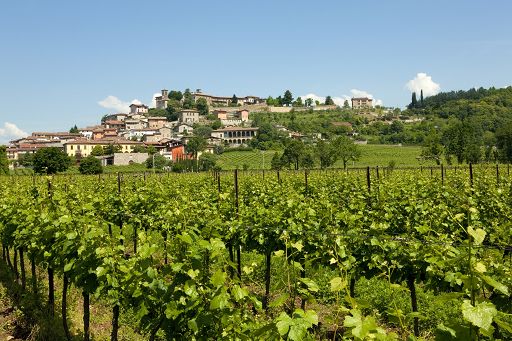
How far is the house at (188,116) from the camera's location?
140 meters

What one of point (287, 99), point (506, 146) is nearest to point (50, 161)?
point (506, 146)

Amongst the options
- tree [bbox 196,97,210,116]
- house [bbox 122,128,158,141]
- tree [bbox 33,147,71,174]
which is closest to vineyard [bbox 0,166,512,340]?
tree [bbox 33,147,71,174]

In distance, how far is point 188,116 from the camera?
14162cm

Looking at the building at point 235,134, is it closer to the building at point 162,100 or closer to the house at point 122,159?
the house at point 122,159

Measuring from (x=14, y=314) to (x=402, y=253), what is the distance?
6045 mm

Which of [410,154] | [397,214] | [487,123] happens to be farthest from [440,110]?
[397,214]

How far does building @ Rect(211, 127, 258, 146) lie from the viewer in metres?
112

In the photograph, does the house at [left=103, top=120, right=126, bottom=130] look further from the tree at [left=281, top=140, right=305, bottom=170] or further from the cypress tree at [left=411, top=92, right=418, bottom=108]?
the cypress tree at [left=411, top=92, right=418, bottom=108]

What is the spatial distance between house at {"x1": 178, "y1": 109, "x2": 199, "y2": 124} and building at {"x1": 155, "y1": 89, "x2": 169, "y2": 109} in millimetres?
25153

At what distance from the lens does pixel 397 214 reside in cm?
816

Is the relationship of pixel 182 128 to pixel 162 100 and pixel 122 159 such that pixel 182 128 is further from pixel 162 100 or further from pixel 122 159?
pixel 122 159

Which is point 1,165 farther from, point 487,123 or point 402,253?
point 487,123

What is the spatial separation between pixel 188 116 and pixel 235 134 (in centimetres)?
3276

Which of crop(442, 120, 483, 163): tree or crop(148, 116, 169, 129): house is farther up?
crop(148, 116, 169, 129): house
